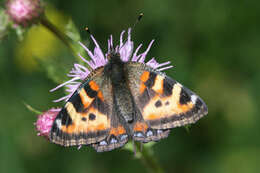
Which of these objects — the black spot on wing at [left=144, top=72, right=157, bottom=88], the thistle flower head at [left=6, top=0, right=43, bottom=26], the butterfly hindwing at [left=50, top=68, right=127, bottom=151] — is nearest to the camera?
the butterfly hindwing at [left=50, top=68, right=127, bottom=151]

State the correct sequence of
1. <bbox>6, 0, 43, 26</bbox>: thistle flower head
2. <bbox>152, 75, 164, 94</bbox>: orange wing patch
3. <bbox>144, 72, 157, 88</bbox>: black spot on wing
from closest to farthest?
<bbox>152, 75, 164, 94</bbox>: orange wing patch, <bbox>144, 72, 157, 88</bbox>: black spot on wing, <bbox>6, 0, 43, 26</bbox>: thistle flower head

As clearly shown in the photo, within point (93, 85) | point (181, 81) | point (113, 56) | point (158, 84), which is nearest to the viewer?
point (158, 84)

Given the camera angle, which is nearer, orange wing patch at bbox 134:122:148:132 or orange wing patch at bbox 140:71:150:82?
orange wing patch at bbox 134:122:148:132

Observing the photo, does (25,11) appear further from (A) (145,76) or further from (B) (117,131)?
(B) (117,131)

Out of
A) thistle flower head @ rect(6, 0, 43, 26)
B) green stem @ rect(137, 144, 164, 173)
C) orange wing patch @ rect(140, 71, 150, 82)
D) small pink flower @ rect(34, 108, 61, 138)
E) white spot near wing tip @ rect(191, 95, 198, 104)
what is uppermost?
thistle flower head @ rect(6, 0, 43, 26)

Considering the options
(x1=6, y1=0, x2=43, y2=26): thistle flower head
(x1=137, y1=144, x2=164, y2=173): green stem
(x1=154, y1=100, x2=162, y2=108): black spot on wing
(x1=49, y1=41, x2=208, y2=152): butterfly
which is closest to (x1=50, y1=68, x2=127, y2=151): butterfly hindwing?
(x1=49, y1=41, x2=208, y2=152): butterfly

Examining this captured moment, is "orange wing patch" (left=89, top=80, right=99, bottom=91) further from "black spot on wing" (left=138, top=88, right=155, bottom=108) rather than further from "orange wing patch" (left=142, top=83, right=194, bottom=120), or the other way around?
"orange wing patch" (left=142, top=83, right=194, bottom=120)

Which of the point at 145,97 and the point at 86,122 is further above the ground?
the point at 145,97

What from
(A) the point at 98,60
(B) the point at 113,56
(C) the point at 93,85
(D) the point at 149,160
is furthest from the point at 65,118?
→ (D) the point at 149,160
